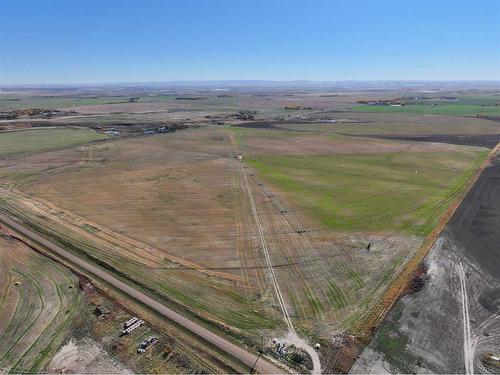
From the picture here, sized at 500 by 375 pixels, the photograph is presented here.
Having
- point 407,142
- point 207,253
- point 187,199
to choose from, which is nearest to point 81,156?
point 187,199

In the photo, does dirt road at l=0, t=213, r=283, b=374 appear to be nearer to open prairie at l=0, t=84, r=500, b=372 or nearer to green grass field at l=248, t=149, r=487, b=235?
open prairie at l=0, t=84, r=500, b=372

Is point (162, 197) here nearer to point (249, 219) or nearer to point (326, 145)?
point (249, 219)

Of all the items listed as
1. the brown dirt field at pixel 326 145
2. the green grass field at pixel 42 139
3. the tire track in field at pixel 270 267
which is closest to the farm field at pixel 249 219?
the tire track in field at pixel 270 267

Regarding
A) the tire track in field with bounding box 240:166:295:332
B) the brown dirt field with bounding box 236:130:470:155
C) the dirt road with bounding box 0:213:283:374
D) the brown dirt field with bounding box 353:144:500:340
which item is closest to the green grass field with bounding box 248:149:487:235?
the brown dirt field with bounding box 353:144:500:340

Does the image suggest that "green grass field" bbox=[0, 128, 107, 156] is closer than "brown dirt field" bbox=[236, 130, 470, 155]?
No

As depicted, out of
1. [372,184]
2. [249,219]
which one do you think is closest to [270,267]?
[249,219]

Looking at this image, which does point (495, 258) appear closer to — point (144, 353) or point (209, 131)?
point (144, 353)
